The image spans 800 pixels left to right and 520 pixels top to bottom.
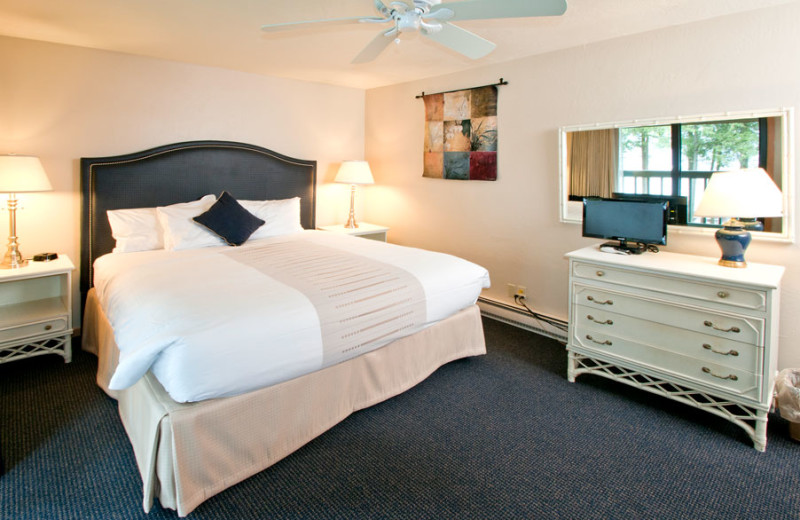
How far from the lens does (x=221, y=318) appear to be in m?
1.94

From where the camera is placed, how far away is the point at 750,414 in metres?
2.28

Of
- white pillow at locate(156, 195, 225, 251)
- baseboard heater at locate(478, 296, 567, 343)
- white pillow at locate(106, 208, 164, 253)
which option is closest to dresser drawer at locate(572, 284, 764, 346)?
baseboard heater at locate(478, 296, 567, 343)

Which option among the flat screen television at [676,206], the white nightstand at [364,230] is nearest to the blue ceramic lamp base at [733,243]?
the flat screen television at [676,206]

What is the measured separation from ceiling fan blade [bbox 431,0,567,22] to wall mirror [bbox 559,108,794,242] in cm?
150

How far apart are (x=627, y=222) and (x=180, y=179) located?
3629 millimetres

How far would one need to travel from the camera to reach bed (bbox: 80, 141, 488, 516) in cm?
178

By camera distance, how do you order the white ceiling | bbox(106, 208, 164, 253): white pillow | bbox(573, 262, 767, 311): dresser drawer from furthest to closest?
bbox(106, 208, 164, 253): white pillow < the white ceiling < bbox(573, 262, 767, 311): dresser drawer

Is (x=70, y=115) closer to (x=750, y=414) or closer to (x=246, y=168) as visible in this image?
(x=246, y=168)

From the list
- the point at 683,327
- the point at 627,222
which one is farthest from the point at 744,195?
the point at 683,327

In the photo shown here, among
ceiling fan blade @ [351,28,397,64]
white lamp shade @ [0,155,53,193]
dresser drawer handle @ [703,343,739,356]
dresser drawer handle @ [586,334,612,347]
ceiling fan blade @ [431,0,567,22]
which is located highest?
ceiling fan blade @ [351,28,397,64]

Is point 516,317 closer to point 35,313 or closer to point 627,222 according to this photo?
point 627,222

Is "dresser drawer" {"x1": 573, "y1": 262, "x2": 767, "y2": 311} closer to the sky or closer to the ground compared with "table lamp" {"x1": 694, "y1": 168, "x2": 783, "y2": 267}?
closer to the ground

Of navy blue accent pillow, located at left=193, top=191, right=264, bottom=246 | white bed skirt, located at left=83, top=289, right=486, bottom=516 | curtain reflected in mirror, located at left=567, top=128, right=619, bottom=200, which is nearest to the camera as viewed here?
white bed skirt, located at left=83, top=289, right=486, bottom=516

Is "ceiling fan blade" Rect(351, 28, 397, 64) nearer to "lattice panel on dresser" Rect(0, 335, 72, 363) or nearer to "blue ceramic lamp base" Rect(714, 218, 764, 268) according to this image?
"blue ceramic lamp base" Rect(714, 218, 764, 268)
